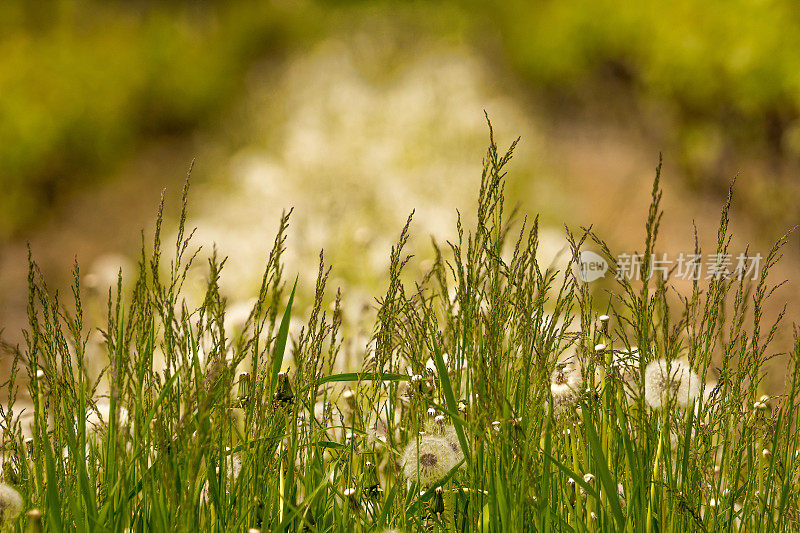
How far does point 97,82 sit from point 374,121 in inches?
86.6

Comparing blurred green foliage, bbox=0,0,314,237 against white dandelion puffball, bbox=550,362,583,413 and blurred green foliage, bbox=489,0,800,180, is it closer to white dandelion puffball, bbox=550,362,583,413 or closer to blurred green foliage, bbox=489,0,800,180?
blurred green foliage, bbox=489,0,800,180

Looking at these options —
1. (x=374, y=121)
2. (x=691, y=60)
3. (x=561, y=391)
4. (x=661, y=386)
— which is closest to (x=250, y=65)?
(x=374, y=121)

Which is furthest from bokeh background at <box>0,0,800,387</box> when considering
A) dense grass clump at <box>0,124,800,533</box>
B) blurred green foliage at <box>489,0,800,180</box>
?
dense grass clump at <box>0,124,800,533</box>

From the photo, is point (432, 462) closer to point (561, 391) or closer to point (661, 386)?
point (561, 391)

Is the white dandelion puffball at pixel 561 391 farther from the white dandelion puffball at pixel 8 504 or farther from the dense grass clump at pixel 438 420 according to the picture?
the white dandelion puffball at pixel 8 504

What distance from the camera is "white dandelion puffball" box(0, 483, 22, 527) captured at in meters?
1.21

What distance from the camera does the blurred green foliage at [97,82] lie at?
233 inches

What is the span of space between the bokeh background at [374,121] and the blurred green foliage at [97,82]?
0.02 meters

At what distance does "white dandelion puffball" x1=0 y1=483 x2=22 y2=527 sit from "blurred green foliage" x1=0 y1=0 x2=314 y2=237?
5.15 meters

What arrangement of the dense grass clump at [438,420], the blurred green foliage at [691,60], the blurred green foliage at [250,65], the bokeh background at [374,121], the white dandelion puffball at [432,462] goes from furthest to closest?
1. the blurred green foliage at [250,65]
2. the blurred green foliage at [691,60]
3. the bokeh background at [374,121]
4. the white dandelion puffball at [432,462]
5. the dense grass clump at [438,420]

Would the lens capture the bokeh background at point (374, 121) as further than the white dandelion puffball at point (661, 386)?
Yes

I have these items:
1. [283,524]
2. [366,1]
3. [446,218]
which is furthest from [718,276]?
[366,1]

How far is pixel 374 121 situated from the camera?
5699 mm

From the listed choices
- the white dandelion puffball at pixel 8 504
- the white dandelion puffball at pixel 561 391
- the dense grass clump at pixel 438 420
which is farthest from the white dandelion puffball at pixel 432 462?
the white dandelion puffball at pixel 8 504
